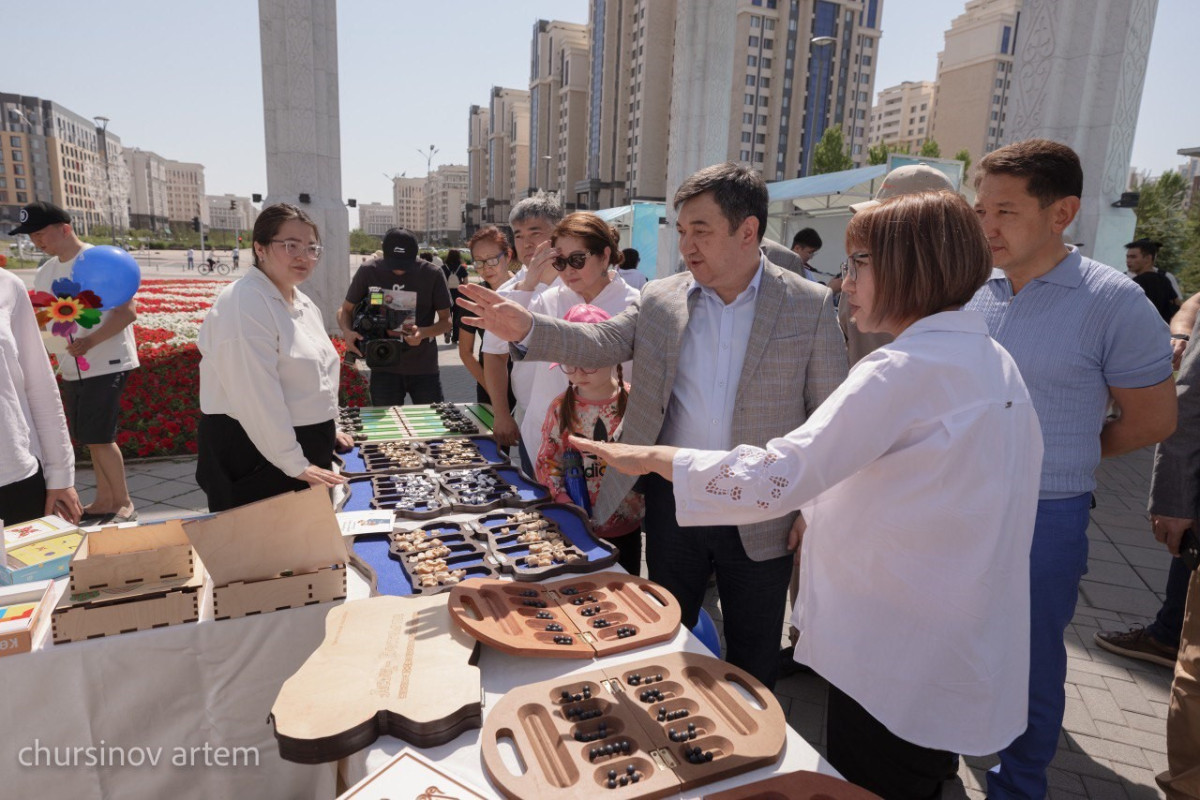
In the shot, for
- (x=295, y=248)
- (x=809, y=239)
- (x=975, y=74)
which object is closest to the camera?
(x=295, y=248)

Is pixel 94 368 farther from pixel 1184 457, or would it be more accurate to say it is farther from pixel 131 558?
pixel 1184 457

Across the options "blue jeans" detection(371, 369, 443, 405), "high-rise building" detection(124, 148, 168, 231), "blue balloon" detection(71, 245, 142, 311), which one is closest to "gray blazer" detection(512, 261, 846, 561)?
"blue jeans" detection(371, 369, 443, 405)

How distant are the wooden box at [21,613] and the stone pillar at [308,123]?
6.64 meters

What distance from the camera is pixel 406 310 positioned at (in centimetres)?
477

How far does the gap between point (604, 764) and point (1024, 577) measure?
35.3 inches

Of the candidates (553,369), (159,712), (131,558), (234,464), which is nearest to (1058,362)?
(553,369)

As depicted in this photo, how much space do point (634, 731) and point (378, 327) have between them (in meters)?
3.79

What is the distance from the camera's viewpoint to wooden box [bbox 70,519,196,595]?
1.80 meters

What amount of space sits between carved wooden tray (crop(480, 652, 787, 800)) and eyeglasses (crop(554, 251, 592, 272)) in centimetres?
173

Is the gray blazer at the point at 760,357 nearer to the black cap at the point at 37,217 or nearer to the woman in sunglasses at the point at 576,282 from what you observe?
the woman in sunglasses at the point at 576,282

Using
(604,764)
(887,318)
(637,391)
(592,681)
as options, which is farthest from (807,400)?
(604,764)

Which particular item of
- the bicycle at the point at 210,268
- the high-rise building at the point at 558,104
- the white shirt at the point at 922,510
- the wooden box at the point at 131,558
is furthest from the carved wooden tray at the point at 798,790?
the high-rise building at the point at 558,104

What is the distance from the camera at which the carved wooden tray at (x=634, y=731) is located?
1.16m

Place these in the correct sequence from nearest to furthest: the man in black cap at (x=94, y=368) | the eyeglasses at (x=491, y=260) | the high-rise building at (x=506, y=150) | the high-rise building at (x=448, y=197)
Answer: the man in black cap at (x=94, y=368)
the eyeglasses at (x=491, y=260)
the high-rise building at (x=506, y=150)
the high-rise building at (x=448, y=197)
